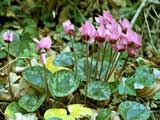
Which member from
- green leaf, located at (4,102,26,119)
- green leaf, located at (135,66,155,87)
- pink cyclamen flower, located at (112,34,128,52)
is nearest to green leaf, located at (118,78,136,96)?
green leaf, located at (135,66,155,87)

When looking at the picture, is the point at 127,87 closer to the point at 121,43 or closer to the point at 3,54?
the point at 121,43

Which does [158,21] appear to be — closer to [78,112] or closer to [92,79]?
[92,79]

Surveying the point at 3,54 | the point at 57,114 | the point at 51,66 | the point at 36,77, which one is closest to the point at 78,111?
the point at 57,114

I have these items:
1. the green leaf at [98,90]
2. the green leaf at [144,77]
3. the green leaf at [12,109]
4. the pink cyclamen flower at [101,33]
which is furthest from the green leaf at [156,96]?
the green leaf at [12,109]

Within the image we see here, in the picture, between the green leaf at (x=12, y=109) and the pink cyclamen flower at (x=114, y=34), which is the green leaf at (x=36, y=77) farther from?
the pink cyclamen flower at (x=114, y=34)

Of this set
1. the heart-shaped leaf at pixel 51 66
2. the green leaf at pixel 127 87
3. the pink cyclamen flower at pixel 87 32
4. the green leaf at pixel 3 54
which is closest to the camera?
the pink cyclamen flower at pixel 87 32

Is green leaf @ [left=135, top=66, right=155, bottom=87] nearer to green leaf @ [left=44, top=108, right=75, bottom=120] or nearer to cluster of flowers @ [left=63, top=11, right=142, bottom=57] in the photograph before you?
cluster of flowers @ [left=63, top=11, right=142, bottom=57]
